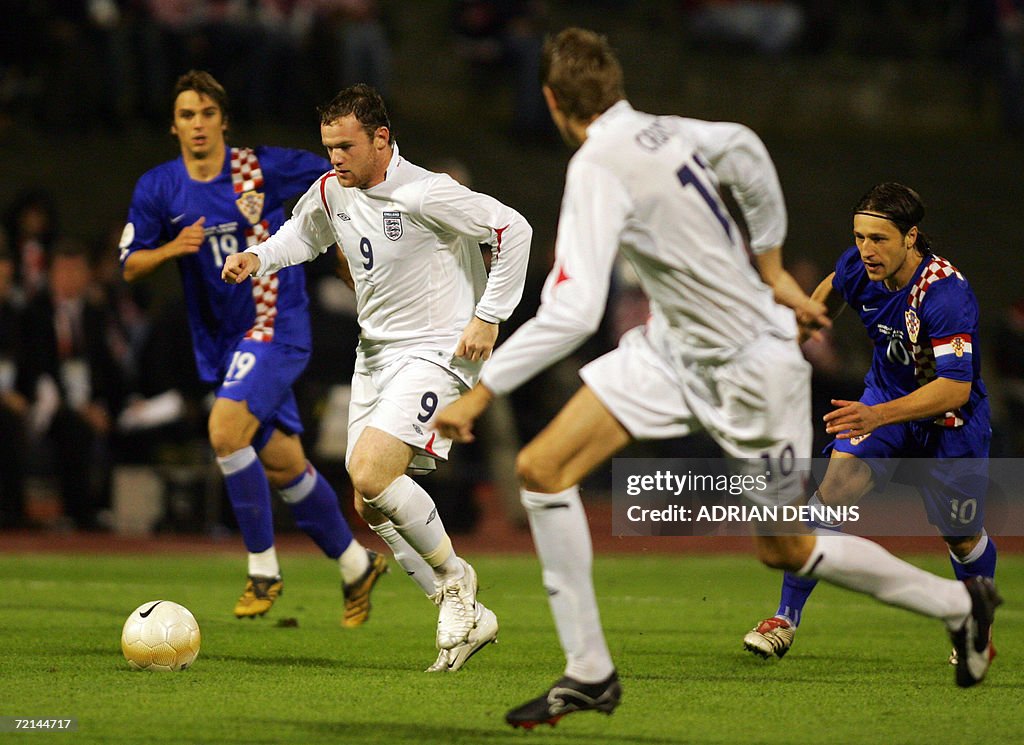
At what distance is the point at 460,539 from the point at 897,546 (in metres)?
3.68

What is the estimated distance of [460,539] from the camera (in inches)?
507

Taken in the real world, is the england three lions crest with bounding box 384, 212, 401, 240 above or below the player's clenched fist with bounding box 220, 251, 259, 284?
above

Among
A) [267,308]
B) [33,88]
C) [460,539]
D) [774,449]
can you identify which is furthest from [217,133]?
[33,88]

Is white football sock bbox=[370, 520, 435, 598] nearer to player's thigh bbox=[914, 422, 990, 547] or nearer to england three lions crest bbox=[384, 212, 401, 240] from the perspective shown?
england three lions crest bbox=[384, 212, 401, 240]

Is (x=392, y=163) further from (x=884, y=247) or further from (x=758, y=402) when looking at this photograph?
(x=758, y=402)

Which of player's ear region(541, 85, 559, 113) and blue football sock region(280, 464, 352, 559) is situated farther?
blue football sock region(280, 464, 352, 559)

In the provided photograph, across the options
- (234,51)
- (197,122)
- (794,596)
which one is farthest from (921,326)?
(234,51)

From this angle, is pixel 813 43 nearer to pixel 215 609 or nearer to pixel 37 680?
pixel 215 609

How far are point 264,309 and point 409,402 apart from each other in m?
1.81

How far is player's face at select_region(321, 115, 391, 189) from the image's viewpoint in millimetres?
6531

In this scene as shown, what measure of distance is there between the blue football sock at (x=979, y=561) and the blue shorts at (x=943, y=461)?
0.12 meters

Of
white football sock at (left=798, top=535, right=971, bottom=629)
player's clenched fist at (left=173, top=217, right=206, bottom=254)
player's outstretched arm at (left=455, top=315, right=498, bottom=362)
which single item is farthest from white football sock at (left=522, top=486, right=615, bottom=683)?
player's clenched fist at (left=173, top=217, right=206, bottom=254)

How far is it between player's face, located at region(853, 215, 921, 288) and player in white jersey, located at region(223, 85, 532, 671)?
1467mm

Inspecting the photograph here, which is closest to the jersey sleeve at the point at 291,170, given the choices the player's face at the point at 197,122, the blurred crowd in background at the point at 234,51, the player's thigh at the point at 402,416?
the player's face at the point at 197,122
